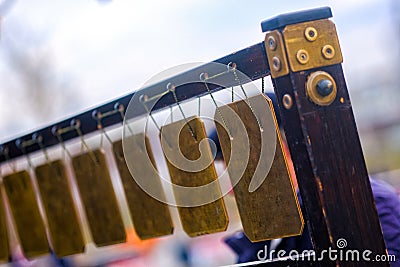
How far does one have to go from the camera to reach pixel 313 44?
0.87 meters

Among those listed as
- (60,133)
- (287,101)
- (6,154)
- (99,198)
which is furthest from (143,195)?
(6,154)

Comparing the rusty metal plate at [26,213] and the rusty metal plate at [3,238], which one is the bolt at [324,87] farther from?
the rusty metal plate at [3,238]

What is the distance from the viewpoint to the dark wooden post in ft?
2.81

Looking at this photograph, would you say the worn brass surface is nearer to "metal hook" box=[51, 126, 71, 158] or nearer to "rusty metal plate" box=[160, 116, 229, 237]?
"rusty metal plate" box=[160, 116, 229, 237]

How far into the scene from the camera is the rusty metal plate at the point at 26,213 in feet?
5.00

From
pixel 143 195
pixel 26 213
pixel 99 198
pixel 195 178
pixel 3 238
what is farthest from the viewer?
pixel 3 238

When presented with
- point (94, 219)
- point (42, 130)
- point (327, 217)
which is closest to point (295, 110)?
point (327, 217)

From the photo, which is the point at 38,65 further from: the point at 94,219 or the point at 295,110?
the point at 295,110

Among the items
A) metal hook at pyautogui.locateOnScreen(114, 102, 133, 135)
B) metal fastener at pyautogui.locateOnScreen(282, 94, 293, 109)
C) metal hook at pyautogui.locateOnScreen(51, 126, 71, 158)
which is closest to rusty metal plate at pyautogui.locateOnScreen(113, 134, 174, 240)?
metal hook at pyautogui.locateOnScreen(114, 102, 133, 135)

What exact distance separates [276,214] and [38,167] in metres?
0.76

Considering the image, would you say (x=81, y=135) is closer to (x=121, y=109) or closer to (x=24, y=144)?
(x=121, y=109)

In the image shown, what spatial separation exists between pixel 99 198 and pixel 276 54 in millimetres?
633

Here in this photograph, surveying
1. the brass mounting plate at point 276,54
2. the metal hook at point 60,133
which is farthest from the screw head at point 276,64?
the metal hook at point 60,133

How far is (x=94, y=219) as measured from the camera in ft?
4.44
